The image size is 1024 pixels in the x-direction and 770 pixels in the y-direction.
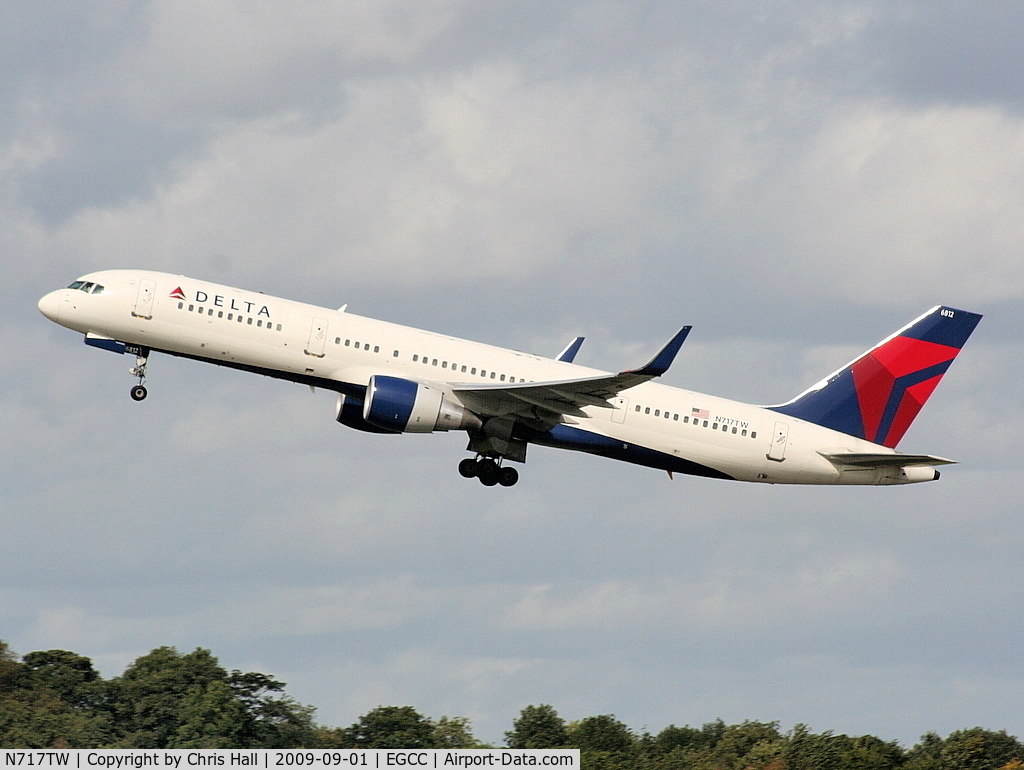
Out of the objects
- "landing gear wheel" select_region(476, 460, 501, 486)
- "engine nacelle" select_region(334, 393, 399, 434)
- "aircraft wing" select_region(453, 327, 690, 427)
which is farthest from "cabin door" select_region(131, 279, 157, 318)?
"landing gear wheel" select_region(476, 460, 501, 486)

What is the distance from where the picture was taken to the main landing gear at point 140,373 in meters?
57.5

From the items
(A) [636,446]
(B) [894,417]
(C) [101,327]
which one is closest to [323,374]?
(C) [101,327]

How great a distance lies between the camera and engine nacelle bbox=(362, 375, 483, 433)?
180 feet

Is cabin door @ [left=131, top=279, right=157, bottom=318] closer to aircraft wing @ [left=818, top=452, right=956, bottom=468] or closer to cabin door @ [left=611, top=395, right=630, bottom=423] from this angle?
cabin door @ [left=611, top=395, right=630, bottom=423]

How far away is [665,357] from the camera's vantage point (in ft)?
166

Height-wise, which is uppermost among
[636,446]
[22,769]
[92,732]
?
[636,446]

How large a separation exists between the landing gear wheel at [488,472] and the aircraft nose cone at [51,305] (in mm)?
16547

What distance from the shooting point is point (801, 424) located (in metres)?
62.1

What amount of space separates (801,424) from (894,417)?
4218 mm

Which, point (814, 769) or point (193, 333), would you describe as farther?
point (814, 769)

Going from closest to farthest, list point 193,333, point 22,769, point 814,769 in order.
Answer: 1. point 22,769
2. point 193,333
3. point 814,769

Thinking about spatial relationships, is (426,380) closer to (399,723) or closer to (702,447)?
(702,447)
